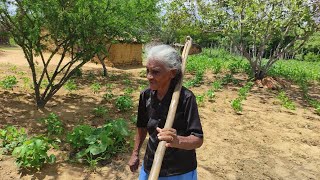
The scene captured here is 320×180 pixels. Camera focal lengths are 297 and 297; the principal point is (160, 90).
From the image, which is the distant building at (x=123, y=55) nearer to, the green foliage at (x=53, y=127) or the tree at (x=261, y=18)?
the tree at (x=261, y=18)

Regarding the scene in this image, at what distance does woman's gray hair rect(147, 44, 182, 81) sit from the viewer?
189 centimetres

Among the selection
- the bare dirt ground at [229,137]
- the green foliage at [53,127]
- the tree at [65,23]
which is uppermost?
the tree at [65,23]

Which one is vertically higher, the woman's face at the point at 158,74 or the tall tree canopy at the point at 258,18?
the tall tree canopy at the point at 258,18

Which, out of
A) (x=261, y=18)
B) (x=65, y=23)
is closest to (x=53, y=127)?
(x=65, y=23)

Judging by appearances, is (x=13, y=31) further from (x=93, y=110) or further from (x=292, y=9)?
(x=292, y=9)

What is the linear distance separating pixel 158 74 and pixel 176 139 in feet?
1.46

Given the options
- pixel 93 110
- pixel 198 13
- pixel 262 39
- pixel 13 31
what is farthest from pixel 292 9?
pixel 13 31

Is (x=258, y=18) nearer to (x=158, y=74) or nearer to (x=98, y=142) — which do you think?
(x=98, y=142)

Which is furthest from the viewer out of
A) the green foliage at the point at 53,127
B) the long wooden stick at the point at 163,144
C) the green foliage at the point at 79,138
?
the green foliage at the point at 53,127

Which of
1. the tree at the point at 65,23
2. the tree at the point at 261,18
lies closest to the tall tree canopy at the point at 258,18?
the tree at the point at 261,18

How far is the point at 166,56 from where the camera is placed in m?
1.89

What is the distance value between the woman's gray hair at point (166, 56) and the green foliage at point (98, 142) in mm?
2505

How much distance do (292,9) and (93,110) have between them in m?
7.24

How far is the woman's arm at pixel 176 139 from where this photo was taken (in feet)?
5.40
